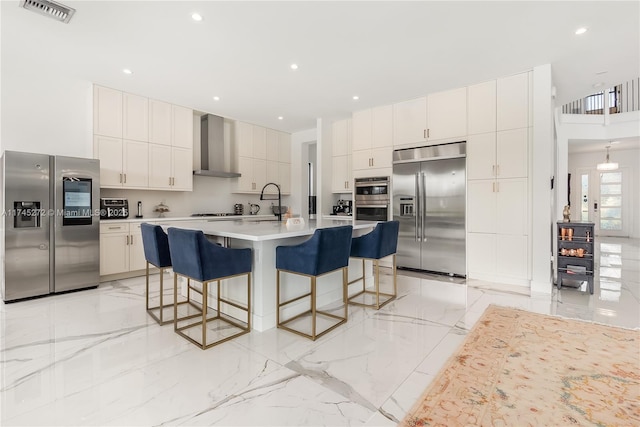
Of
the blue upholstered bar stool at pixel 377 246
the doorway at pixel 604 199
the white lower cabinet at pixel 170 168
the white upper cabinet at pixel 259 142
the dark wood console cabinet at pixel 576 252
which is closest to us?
the blue upholstered bar stool at pixel 377 246

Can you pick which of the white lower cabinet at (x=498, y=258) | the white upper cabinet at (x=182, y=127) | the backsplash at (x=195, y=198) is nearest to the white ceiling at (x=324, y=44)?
the white upper cabinet at (x=182, y=127)

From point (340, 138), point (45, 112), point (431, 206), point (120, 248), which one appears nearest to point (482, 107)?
point (431, 206)

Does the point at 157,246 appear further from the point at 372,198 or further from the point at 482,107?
the point at 482,107

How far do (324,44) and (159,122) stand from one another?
3020 millimetres

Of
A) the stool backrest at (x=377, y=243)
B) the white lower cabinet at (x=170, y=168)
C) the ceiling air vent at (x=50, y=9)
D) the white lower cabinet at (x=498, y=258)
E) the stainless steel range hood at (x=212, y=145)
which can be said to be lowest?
the white lower cabinet at (x=498, y=258)

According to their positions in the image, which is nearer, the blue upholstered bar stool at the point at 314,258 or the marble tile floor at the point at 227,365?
the marble tile floor at the point at 227,365

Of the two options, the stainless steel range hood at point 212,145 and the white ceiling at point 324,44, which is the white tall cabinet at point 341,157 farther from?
the stainless steel range hood at point 212,145

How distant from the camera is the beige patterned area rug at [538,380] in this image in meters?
1.46

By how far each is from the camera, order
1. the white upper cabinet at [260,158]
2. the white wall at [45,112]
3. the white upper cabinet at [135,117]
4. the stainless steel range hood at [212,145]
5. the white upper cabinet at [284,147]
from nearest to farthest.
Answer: the white wall at [45,112] < the white upper cabinet at [135,117] < the stainless steel range hood at [212,145] < the white upper cabinet at [260,158] < the white upper cabinet at [284,147]

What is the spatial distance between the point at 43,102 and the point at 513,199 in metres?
6.10

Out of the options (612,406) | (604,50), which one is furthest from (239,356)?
(604,50)

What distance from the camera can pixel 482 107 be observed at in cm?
398

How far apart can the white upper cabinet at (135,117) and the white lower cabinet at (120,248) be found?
4.35 feet

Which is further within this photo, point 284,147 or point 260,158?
point 284,147
